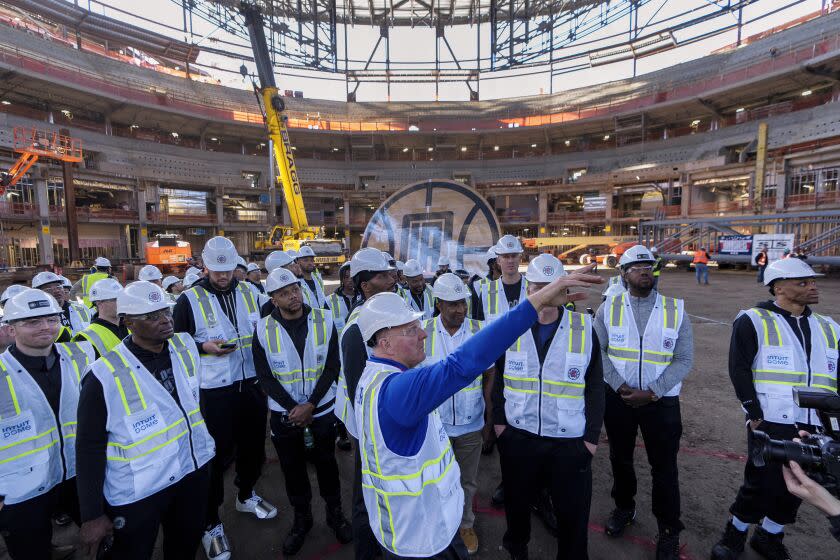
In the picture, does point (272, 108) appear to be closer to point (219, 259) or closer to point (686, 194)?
point (219, 259)

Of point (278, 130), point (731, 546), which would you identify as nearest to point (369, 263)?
point (731, 546)

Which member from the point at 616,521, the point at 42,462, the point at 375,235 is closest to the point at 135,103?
the point at 375,235

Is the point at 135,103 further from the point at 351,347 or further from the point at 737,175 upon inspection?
the point at 737,175

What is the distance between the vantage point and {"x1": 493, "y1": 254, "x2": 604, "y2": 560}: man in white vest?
232 cm

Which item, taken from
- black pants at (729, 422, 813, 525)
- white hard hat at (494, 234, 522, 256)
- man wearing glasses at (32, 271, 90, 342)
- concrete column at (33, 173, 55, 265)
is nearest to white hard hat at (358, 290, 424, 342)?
black pants at (729, 422, 813, 525)

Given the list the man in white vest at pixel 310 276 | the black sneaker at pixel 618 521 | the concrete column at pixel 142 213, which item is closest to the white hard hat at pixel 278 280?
the man in white vest at pixel 310 276

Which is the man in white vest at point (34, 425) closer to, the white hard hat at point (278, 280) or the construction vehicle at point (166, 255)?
the white hard hat at point (278, 280)

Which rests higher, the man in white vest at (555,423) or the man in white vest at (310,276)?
the man in white vest at (310,276)

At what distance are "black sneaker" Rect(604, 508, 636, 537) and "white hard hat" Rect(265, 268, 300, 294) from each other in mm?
3016

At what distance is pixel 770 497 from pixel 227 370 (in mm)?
4033

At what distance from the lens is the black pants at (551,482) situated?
2.30 meters

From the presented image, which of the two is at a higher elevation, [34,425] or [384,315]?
[384,315]

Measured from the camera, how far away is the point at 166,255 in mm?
21656

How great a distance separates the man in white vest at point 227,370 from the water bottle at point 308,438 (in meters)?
0.64
